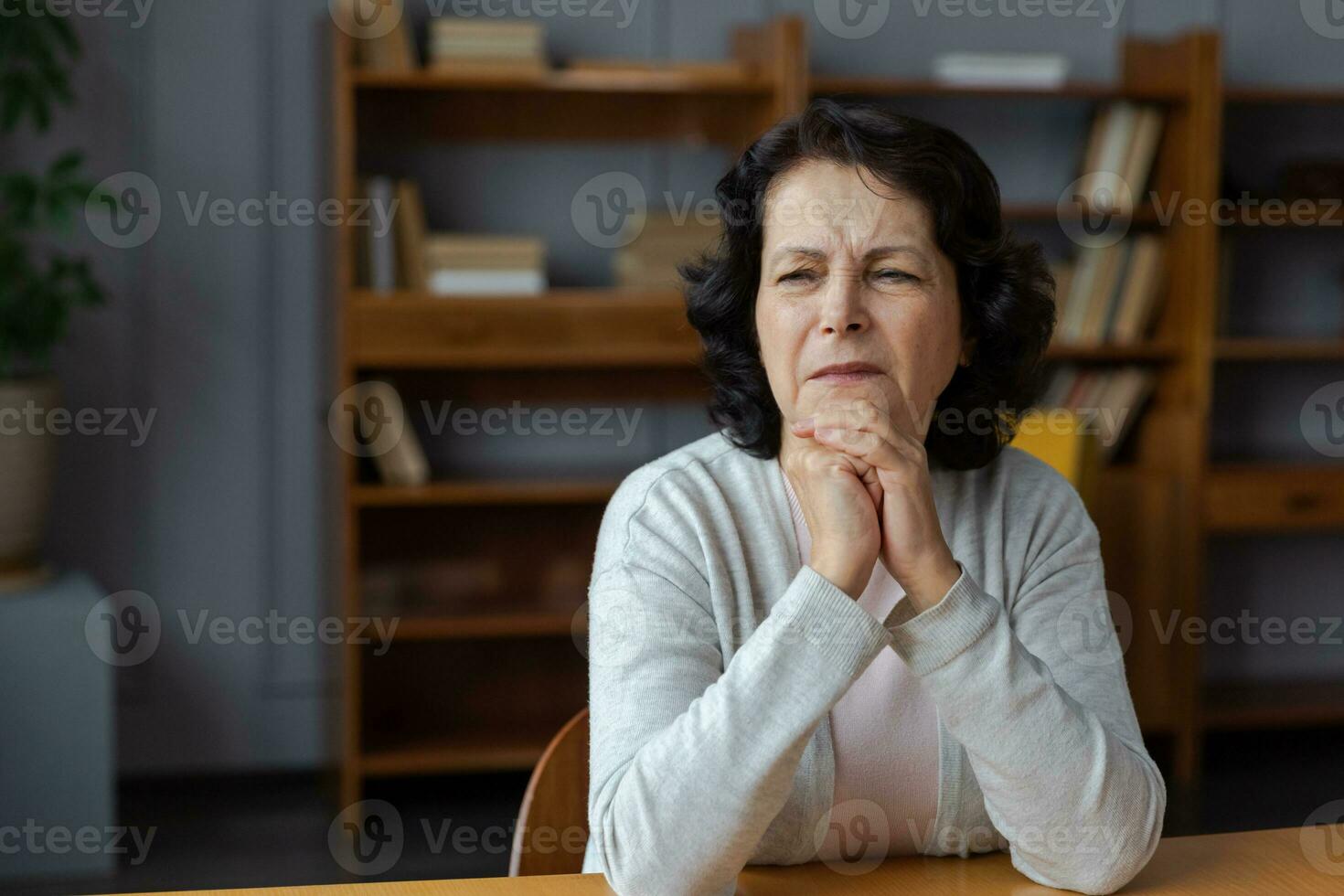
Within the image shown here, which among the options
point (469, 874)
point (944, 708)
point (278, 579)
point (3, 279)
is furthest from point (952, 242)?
point (278, 579)

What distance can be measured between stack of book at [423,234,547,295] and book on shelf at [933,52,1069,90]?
1.19 m

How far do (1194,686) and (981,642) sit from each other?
3.02 meters

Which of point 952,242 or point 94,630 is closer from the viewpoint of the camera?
point 952,242

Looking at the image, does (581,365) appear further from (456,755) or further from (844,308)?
(844,308)

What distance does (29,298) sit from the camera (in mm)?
3189

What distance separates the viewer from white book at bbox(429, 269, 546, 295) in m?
3.51

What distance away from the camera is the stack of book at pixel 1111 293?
388cm

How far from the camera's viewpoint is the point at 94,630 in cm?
324

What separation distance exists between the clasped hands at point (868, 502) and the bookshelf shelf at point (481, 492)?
7.65 feet

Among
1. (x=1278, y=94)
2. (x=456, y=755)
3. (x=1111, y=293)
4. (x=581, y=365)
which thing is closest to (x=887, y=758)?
(x=456, y=755)

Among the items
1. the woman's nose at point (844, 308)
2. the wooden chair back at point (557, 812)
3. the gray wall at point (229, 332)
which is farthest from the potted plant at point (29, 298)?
the woman's nose at point (844, 308)

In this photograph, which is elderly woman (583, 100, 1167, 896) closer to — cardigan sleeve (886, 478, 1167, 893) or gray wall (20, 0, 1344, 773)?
cardigan sleeve (886, 478, 1167, 893)

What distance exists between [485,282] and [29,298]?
103 centimetres

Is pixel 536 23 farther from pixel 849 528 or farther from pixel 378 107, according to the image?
pixel 849 528
